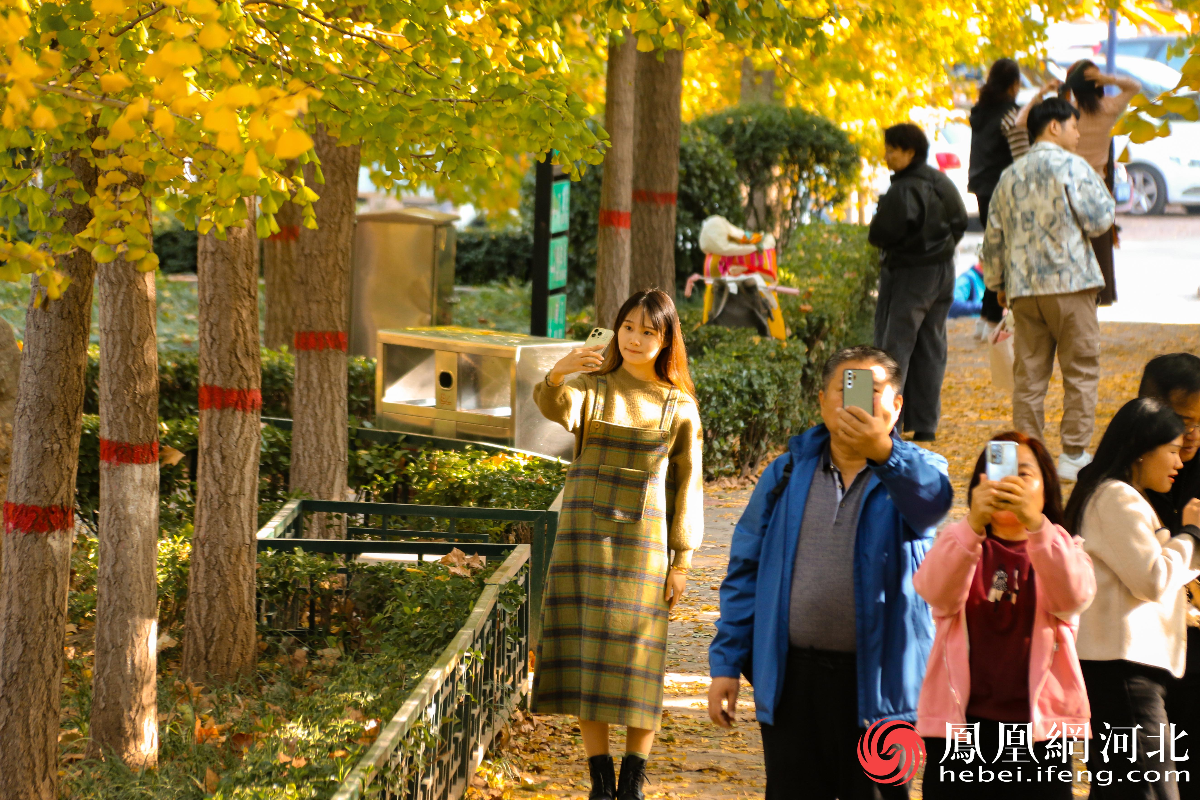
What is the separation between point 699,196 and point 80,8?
12.2 meters

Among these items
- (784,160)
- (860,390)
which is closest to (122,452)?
(860,390)

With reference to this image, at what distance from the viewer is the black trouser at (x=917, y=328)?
347 inches

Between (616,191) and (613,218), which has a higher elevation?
(616,191)

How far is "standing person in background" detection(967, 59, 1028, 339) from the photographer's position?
9.01 m

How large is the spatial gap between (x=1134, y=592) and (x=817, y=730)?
92cm

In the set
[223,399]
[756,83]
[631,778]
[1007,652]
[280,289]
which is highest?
[756,83]

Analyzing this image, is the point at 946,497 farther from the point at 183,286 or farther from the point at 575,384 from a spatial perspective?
the point at 183,286

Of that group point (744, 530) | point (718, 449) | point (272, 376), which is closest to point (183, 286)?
point (272, 376)

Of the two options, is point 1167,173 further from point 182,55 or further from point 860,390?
point 182,55

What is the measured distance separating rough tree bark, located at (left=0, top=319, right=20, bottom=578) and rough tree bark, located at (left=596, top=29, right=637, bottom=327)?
188 inches

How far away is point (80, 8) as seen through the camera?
306 cm

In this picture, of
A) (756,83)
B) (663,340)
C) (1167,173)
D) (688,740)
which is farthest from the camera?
(1167,173)

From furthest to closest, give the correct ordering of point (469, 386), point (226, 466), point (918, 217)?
point (918, 217), point (469, 386), point (226, 466)

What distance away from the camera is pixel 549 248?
9.28m
